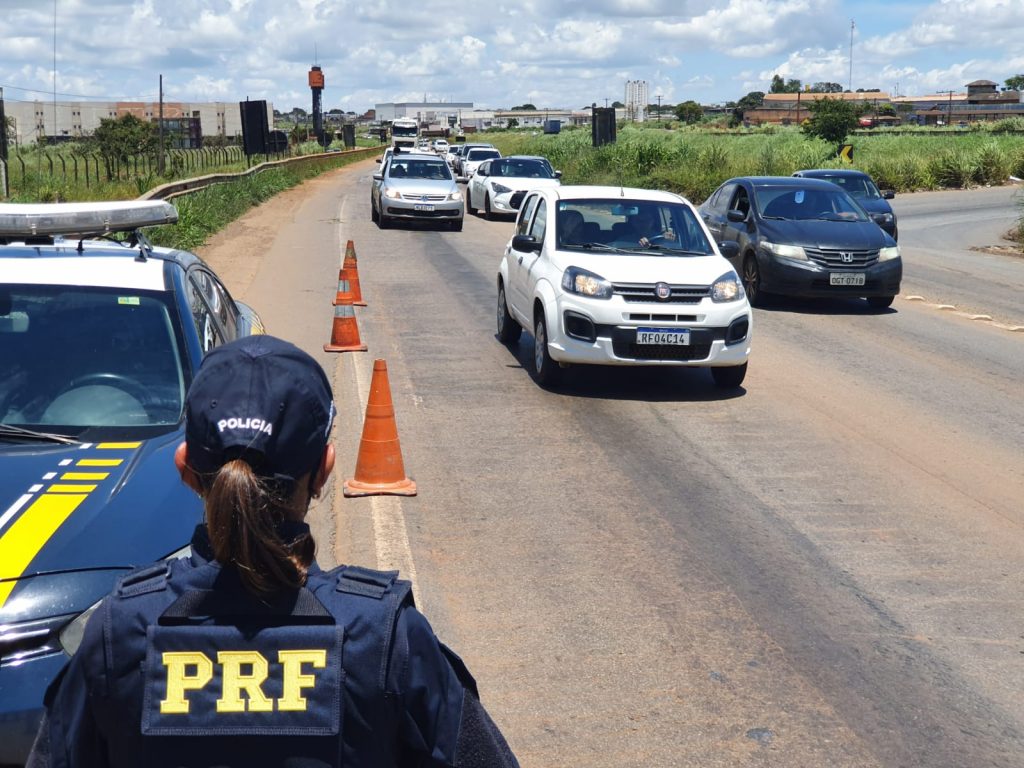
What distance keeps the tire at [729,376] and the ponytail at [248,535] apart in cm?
926

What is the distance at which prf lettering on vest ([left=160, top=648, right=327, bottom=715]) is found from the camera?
6.04 ft

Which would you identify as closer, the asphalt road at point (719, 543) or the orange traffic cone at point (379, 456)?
the asphalt road at point (719, 543)

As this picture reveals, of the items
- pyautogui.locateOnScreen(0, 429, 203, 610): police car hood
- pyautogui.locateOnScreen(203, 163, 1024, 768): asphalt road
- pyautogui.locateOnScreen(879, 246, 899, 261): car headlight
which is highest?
pyautogui.locateOnScreen(0, 429, 203, 610): police car hood

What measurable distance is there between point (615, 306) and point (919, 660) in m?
5.65

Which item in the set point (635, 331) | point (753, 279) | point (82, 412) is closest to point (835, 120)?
point (753, 279)

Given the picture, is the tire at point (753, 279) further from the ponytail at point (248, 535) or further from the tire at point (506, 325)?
the ponytail at point (248, 535)

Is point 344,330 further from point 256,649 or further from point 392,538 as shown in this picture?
point 256,649

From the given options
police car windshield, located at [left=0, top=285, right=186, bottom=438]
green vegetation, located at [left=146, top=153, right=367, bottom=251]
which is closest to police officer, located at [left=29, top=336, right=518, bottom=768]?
police car windshield, located at [left=0, top=285, right=186, bottom=438]

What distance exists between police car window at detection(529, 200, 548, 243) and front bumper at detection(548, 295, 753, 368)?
1.51m

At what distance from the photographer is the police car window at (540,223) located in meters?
12.0

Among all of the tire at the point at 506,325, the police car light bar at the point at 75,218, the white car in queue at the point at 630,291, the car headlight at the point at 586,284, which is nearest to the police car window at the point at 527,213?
the tire at the point at 506,325

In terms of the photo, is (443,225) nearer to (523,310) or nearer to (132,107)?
(523,310)

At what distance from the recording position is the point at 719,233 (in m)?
17.9

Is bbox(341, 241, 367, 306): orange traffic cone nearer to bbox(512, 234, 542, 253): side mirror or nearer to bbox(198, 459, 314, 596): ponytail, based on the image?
bbox(512, 234, 542, 253): side mirror
